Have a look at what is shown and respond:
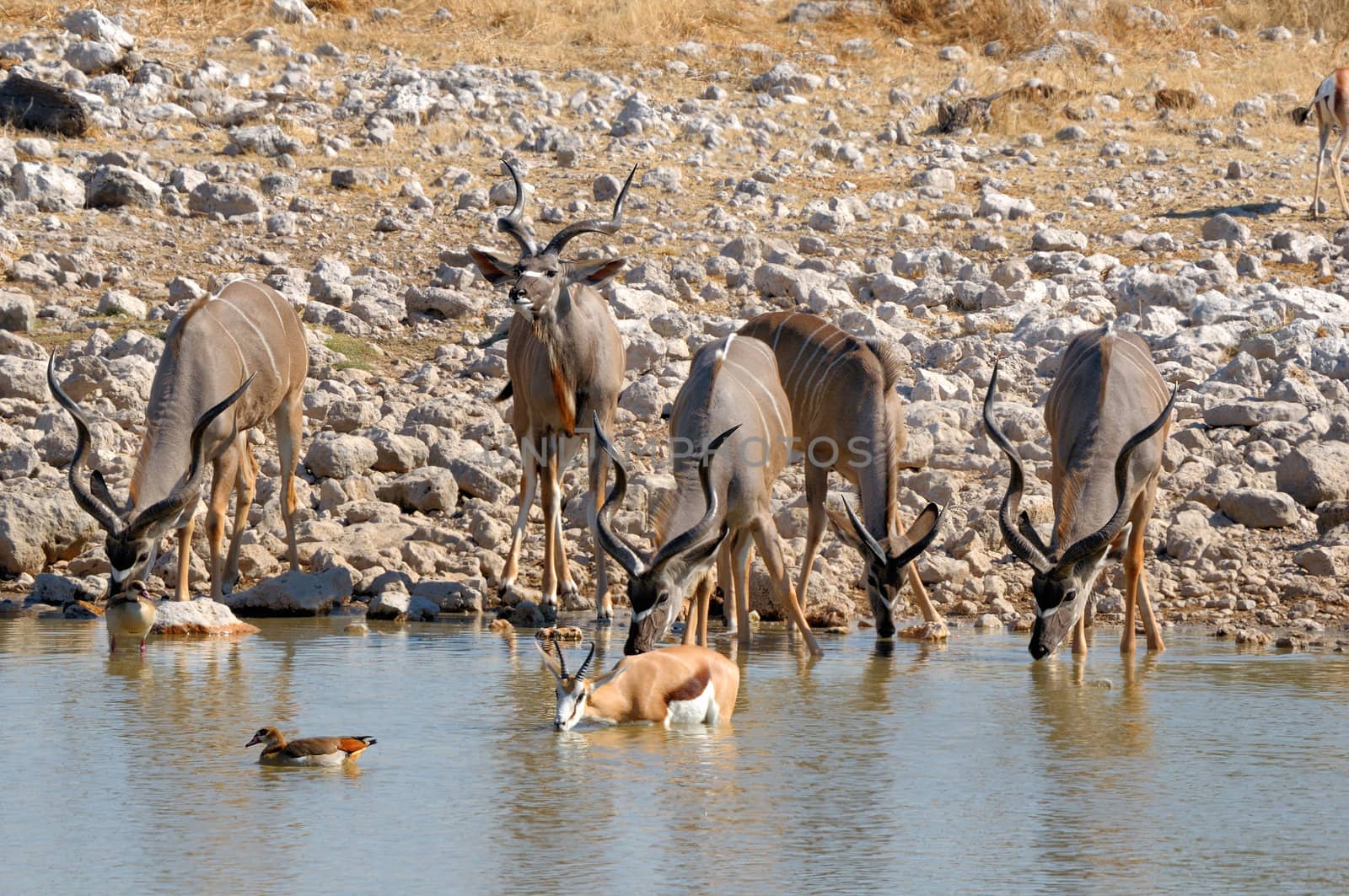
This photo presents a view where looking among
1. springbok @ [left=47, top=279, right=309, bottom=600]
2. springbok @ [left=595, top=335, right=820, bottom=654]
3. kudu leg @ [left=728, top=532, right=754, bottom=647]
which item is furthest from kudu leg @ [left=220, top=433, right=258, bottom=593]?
kudu leg @ [left=728, top=532, right=754, bottom=647]

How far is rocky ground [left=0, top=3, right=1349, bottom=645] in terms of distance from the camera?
1108cm

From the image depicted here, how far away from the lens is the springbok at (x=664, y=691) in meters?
7.00

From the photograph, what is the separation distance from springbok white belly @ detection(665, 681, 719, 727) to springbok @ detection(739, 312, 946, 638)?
249 cm

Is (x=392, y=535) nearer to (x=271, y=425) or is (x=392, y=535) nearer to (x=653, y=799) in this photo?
(x=271, y=425)

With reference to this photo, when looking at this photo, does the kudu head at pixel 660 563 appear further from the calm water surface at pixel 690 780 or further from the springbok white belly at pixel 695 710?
the springbok white belly at pixel 695 710

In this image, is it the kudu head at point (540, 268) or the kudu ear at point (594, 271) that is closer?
the kudu head at point (540, 268)

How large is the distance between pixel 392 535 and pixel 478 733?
14.3 feet

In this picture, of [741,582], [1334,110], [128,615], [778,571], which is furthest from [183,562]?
[1334,110]

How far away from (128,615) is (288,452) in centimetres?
254

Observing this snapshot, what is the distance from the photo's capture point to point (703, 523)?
8.07 m

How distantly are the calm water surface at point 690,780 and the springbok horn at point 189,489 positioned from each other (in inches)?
24.3

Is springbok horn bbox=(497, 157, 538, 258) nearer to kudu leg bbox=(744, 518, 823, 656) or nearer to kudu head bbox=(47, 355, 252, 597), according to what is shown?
kudu head bbox=(47, 355, 252, 597)

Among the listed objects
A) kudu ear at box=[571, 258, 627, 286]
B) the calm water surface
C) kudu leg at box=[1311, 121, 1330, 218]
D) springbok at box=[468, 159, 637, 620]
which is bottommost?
the calm water surface

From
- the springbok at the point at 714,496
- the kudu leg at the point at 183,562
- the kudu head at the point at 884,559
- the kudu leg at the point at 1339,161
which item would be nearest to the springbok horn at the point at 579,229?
the springbok at the point at 714,496
